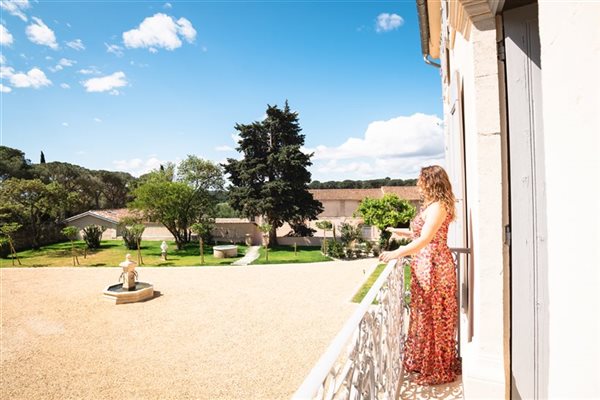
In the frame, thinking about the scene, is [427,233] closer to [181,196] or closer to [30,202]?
[181,196]

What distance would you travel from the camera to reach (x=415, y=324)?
3.00 meters

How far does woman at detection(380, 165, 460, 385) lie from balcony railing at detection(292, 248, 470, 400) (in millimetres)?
191

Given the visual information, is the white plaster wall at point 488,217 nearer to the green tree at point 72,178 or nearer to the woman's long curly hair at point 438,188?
the woman's long curly hair at point 438,188

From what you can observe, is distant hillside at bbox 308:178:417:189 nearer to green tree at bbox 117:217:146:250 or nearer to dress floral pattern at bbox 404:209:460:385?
green tree at bbox 117:217:146:250

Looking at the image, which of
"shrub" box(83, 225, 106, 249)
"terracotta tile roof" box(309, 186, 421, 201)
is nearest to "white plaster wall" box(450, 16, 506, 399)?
"shrub" box(83, 225, 106, 249)

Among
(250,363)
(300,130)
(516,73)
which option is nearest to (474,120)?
(516,73)

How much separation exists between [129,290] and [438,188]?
455 inches

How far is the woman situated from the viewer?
2.63 metres

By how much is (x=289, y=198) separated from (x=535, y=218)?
22992 millimetres

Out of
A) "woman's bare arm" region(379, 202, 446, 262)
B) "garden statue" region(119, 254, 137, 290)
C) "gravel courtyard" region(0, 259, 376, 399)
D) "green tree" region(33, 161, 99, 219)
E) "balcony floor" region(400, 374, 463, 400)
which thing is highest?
"green tree" region(33, 161, 99, 219)

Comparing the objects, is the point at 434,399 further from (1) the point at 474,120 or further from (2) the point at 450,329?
(1) the point at 474,120

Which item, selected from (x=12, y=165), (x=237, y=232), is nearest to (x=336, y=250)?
(x=237, y=232)

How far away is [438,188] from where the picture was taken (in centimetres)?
265

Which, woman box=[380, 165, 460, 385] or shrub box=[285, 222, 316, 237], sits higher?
woman box=[380, 165, 460, 385]
